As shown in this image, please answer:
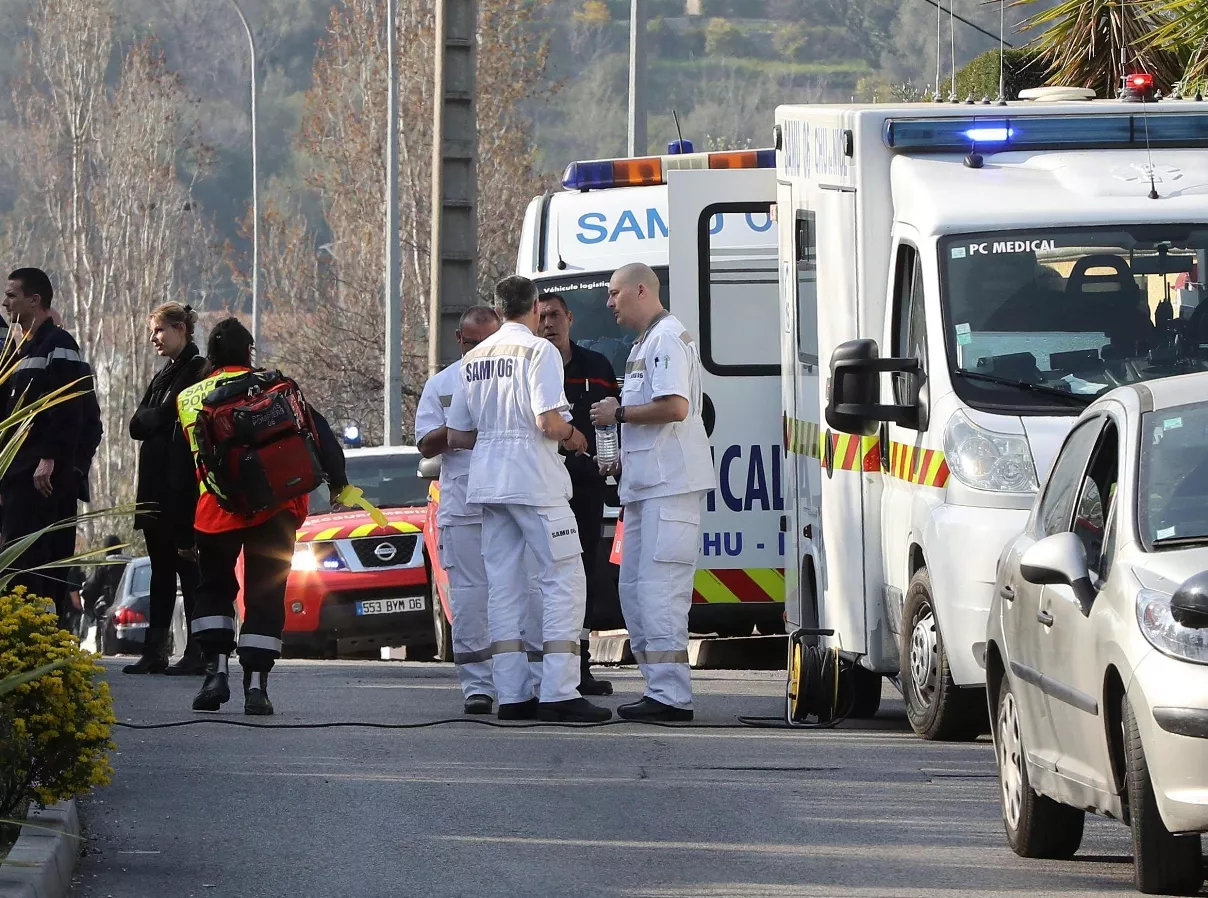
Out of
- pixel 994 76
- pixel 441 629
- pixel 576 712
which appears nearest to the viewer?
pixel 576 712

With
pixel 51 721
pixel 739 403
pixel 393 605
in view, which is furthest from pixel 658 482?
pixel 393 605

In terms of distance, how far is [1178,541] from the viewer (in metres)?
6.19

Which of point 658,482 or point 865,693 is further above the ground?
point 658,482

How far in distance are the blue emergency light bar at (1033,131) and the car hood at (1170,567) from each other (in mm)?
4047

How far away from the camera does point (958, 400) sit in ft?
30.1

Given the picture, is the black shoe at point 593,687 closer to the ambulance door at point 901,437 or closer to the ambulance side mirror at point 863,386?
the ambulance door at point 901,437

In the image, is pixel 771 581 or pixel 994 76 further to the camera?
pixel 994 76

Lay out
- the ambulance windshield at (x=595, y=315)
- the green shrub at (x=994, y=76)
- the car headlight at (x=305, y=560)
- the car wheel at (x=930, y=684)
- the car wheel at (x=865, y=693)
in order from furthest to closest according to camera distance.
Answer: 1. the green shrub at (x=994, y=76)
2. the car headlight at (x=305, y=560)
3. the ambulance windshield at (x=595, y=315)
4. the car wheel at (x=865, y=693)
5. the car wheel at (x=930, y=684)

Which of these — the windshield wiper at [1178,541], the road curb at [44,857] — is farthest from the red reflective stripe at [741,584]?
the windshield wiper at [1178,541]

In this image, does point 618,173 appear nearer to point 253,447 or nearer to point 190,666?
point 190,666

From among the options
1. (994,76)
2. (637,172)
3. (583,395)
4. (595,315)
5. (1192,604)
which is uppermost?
(994,76)

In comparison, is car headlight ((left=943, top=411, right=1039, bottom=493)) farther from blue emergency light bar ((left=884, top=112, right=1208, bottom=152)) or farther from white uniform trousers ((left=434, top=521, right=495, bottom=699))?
white uniform trousers ((left=434, top=521, right=495, bottom=699))

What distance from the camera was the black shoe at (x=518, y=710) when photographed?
34.6 feet

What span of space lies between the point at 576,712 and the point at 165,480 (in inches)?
136
